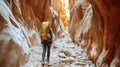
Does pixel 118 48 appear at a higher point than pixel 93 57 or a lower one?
higher

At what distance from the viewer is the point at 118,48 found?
6172 mm

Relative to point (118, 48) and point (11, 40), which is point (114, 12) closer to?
point (118, 48)

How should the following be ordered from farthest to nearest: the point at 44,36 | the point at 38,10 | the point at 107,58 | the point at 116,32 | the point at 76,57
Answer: the point at 38,10, the point at 76,57, the point at 44,36, the point at 107,58, the point at 116,32

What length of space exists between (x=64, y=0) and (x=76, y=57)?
131 feet

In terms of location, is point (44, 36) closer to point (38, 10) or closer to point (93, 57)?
point (93, 57)

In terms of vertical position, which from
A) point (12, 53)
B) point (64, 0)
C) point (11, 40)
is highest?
point (64, 0)

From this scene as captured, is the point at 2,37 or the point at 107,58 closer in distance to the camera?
the point at 2,37

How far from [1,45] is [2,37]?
0.29 metres

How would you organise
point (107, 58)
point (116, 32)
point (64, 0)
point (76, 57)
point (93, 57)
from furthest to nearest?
1. point (64, 0)
2. point (76, 57)
3. point (93, 57)
4. point (107, 58)
5. point (116, 32)

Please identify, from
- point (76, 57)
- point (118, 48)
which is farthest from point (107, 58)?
point (76, 57)

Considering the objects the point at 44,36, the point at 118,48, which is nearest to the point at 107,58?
the point at 118,48

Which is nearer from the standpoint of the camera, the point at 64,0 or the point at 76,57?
the point at 76,57

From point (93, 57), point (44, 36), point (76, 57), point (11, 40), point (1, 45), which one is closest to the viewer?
point (1, 45)

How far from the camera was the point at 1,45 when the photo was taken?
18.7 ft
